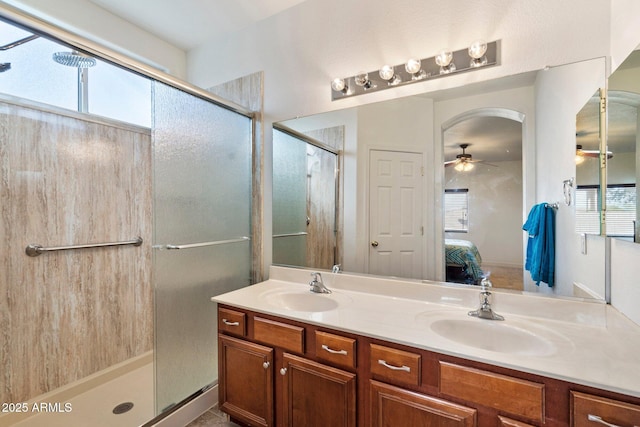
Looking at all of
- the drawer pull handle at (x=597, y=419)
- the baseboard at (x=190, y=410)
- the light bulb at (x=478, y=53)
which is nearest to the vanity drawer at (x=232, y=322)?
the baseboard at (x=190, y=410)

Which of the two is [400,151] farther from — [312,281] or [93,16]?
[93,16]

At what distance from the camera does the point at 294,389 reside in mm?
1369

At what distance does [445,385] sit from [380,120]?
137 centimetres

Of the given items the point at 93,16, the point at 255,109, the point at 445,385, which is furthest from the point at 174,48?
the point at 445,385

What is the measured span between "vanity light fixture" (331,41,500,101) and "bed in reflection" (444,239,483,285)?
0.91 meters

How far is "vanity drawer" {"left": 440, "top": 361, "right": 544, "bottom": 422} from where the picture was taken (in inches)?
34.9

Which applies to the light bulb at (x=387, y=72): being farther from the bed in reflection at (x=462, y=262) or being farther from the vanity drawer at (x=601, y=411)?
the vanity drawer at (x=601, y=411)

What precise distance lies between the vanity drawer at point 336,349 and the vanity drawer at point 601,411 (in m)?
0.71

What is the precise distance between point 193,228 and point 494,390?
1.70m

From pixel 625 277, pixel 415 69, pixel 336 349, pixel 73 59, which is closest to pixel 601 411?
pixel 625 277

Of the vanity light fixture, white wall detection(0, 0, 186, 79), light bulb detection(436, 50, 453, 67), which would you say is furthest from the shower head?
light bulb detection(436, 50, 453, 67)

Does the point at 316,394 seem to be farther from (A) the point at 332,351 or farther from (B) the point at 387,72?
(B) the point at 387,72

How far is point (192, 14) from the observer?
207 cm

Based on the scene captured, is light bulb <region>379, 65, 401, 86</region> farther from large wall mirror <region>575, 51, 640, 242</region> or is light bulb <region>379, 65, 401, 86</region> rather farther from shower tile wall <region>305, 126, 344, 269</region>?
large wall mirror <region>575, 51, 640, 242</region>
